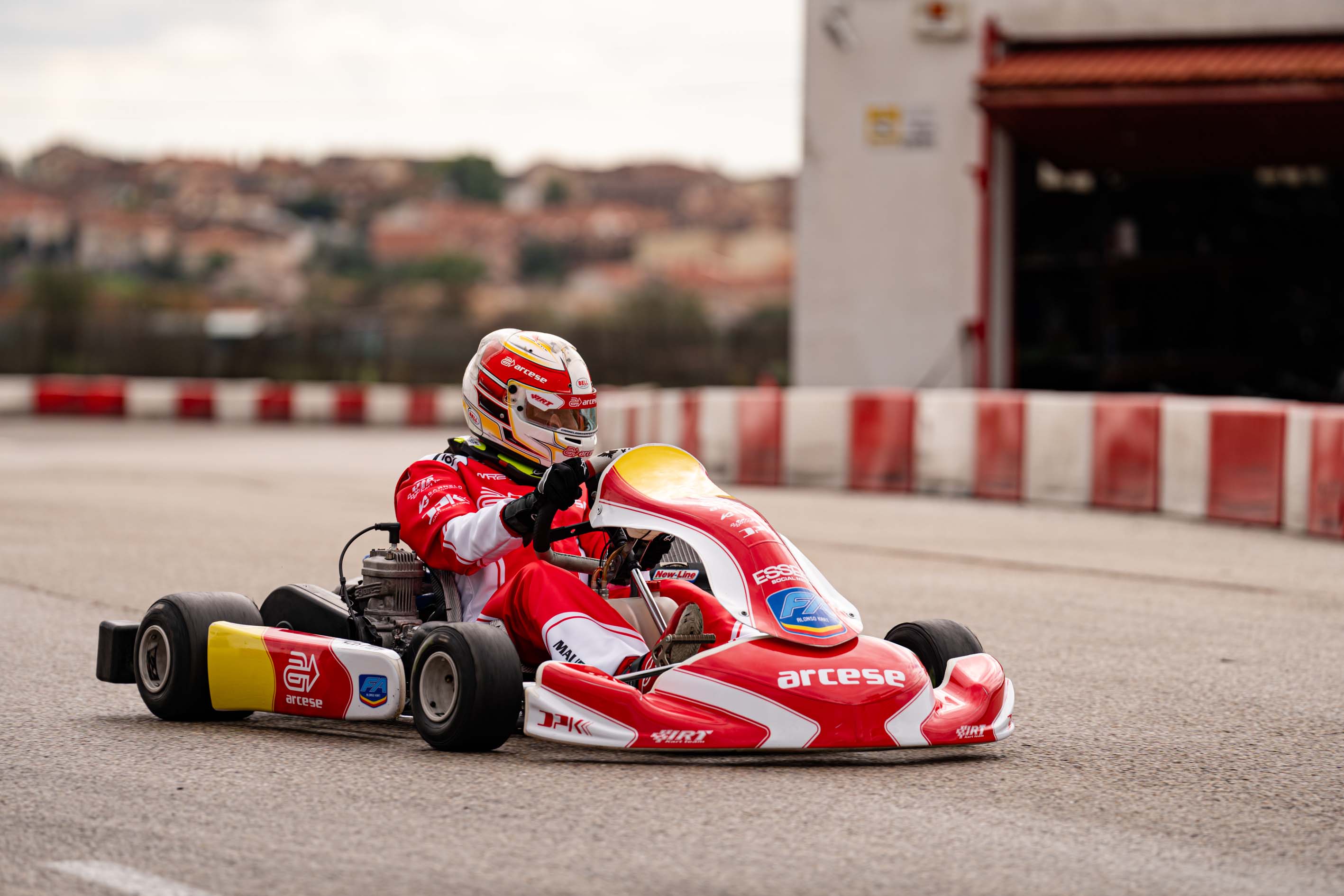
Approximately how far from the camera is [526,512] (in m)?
4.78

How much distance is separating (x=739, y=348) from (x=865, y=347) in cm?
1839

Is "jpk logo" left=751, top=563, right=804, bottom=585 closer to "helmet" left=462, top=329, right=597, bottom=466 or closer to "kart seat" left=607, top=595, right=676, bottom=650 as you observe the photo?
"kart seat" left=607, top=595, right=676, bottom=650

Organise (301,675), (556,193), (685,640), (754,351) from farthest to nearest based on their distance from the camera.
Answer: (556,193)
(754,351)
(301,675)
(685,640)

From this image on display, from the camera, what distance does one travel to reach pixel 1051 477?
41.1ft

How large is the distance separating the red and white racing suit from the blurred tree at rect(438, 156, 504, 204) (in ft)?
405

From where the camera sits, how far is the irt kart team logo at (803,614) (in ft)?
14.9

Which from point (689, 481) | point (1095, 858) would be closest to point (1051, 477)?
point (689, 481)

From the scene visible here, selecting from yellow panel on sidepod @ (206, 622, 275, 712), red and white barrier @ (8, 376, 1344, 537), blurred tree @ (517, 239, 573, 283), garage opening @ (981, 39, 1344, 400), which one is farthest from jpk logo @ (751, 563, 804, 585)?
blurred tree @ (517, 239, 573, 283)

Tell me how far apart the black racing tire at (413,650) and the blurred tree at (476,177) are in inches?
4873

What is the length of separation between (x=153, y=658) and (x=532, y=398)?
1.30 meters

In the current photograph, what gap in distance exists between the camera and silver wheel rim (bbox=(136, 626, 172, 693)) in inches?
203

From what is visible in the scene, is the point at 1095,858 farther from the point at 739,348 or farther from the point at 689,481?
the point at 739,348

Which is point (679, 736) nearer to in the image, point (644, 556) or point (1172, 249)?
point (644, 556)

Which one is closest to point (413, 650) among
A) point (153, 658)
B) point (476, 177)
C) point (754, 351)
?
point (153, 658)
